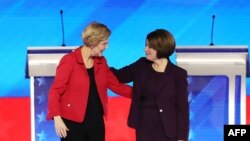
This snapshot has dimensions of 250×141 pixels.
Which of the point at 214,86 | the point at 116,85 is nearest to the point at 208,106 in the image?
the point at 214,86

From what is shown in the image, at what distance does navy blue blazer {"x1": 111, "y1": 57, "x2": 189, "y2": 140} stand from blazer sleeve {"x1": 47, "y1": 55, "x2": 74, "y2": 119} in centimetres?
41

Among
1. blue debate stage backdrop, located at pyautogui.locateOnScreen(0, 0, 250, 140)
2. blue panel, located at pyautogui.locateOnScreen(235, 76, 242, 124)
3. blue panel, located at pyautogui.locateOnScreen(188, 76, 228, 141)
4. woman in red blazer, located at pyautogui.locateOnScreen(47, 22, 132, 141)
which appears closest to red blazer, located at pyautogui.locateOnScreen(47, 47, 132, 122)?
woman in red blazer, located at pyautogui.locateOnScreen(47, 22, 132, 141)

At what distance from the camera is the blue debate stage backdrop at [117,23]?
542cm

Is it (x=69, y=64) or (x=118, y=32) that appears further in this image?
(x=118, y=32)

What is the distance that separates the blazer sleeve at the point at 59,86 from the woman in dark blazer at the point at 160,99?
41 cm

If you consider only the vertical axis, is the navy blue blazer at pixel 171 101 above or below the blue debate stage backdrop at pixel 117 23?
below

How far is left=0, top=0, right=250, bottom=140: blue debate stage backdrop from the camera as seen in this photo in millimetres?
5418

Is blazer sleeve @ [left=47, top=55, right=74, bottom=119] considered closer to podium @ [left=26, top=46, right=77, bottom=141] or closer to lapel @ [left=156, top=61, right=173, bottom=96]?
lapel @ [left=156, top=61, right=173, bottom=96]

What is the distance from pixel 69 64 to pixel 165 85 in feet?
1.77

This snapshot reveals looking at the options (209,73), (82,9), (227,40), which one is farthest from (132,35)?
(209,73)

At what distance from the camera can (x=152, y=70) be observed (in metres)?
3.10

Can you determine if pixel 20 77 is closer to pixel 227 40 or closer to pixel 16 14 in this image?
pixel 16 14

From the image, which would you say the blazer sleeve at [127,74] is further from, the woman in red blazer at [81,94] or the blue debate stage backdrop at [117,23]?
the blue debate stage backdrop at [117,23]

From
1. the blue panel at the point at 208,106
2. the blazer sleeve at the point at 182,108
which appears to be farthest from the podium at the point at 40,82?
the blazer sleeve at the point at 182,108
